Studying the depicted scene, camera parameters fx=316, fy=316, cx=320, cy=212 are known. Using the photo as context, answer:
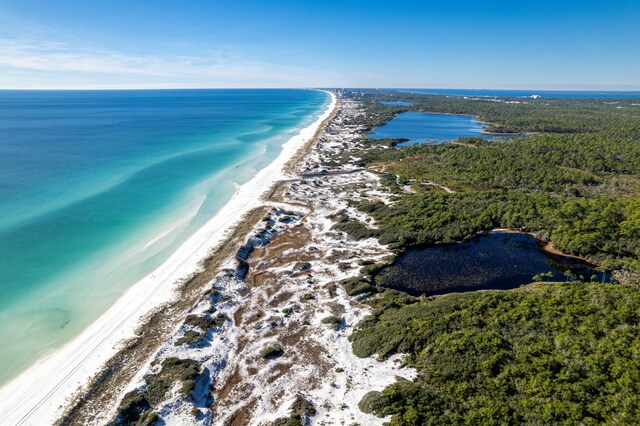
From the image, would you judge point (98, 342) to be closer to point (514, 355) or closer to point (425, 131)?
point (514, 355)

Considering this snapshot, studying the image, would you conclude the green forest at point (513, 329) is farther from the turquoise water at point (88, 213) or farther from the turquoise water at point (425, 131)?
the turquoise water at point (425, 131)

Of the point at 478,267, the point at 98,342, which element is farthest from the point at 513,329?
the point at 98,342

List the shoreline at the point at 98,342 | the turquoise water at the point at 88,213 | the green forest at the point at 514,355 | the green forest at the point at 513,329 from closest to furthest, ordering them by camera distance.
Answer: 1. the green forest at the point at 514,355
2. the green forest at the point at 513,329
3. the shoreline at the point at 98,342
4. the turquoise water at the point at 88,213

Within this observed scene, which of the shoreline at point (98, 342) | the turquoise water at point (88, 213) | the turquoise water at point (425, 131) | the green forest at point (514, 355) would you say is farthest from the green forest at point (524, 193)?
the turquoise water at point (88, 213)

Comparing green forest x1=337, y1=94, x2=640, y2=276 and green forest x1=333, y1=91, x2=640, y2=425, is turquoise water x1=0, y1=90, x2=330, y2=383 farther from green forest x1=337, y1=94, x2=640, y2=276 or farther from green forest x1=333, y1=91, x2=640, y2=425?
green forest x1=337, y1=94, x2=640, y2=276

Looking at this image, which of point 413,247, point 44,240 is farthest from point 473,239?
point 44,240

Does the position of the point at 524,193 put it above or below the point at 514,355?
above

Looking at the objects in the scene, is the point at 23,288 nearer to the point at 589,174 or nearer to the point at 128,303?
the point at 128,303
